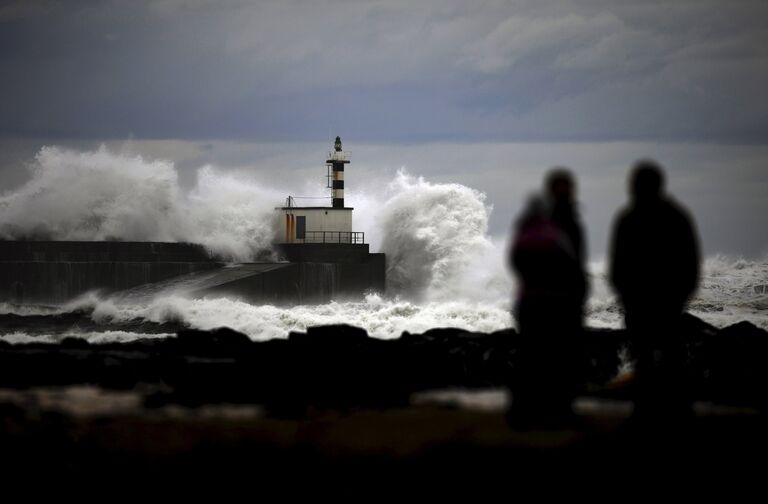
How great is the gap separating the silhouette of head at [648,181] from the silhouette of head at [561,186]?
341 millimetres

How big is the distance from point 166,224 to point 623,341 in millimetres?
23305

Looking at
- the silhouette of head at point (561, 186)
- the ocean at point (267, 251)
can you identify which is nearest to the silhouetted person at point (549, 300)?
the silhouette of head at point (561, 186)

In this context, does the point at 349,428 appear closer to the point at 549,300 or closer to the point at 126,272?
the point at 549,300

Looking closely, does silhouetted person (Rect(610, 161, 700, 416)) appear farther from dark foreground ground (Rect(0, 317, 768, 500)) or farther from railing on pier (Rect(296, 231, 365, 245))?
railing on pier (Rect(296, 231, 365, 245))

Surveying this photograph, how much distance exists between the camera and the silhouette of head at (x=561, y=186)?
5.30 metres

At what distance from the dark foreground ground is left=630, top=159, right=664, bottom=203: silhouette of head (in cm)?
122

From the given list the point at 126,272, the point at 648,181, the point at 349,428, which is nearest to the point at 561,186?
the point at 648,181

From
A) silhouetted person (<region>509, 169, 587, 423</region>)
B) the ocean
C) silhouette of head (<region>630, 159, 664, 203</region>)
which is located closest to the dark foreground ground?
silhouetted person (<region>509, 169, 587, 423</region>)

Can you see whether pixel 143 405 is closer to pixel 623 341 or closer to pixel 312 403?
pixel 312 403

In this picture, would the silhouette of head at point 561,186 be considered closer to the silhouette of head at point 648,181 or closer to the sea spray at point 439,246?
the silhouette of head at point 648,181

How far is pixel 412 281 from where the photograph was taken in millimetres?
33094

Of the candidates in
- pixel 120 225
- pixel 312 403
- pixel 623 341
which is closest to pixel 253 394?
pixel 312 403

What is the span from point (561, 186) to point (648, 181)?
460 millimetres

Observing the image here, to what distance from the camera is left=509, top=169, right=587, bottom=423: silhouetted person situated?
16.6 feet
